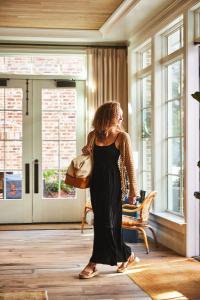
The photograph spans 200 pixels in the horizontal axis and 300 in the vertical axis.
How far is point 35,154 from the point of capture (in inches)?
348

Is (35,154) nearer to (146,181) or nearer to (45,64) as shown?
(45,64)

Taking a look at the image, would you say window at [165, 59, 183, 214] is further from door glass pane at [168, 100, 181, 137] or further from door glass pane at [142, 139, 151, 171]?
door glass pane at [142, 139, 151, 171]

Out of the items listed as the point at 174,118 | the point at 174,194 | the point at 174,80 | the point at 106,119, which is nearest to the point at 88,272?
the point at 106,119

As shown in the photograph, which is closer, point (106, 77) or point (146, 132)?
point (146, 132)

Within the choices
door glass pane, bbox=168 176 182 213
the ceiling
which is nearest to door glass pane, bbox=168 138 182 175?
door glass pane, bbox=168 176 182 213

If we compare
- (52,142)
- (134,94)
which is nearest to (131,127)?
(134,94)

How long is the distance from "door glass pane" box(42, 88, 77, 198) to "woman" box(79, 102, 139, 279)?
3.97m

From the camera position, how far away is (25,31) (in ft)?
27.1

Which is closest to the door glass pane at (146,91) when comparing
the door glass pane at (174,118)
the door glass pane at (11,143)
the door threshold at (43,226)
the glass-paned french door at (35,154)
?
the door glass pane at (174,118)

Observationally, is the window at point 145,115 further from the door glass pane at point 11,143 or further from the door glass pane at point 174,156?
the door glass pane at point 11,143

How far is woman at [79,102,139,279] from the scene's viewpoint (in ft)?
16.1

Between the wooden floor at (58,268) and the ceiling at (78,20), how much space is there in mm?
3193

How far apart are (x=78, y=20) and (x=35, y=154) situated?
8.08 feet

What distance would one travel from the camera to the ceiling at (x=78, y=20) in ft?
22.3
